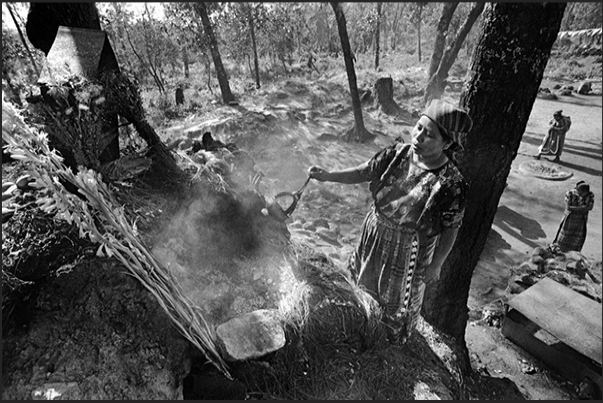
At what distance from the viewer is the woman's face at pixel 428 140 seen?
1.94 m

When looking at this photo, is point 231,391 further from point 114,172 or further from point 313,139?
point 313,139

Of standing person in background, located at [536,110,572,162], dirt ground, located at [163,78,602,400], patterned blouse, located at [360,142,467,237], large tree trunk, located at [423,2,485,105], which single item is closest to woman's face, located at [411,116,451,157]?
patterned blouse, located at [360,142,467,237]

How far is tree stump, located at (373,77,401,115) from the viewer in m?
13.6

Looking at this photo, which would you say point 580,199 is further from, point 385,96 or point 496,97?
point 385,96

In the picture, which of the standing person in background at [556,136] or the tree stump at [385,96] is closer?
the standing person in background at [556,136]

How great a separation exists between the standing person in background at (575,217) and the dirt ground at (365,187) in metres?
0.76

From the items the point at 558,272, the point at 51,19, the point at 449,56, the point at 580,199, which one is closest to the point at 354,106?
the point at 449,56

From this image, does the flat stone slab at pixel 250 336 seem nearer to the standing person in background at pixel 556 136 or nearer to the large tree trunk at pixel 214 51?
the standing person in background at pixel 556 136

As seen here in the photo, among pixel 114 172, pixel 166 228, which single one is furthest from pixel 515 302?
pixel 114 172

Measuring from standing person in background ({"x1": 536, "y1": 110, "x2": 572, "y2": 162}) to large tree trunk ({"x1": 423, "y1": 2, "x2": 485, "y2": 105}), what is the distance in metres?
3.54

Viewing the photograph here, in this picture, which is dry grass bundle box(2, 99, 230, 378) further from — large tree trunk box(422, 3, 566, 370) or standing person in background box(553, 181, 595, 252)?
standing person in background box(553, 181, 595, 252)

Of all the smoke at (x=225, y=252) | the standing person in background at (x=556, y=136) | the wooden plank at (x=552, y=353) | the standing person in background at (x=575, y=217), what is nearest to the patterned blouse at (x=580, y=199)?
the standing person in background at (x=575, y=217)

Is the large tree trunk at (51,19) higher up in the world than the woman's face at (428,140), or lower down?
higher up

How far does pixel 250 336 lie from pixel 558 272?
5.47 m
